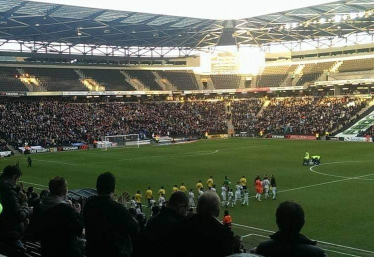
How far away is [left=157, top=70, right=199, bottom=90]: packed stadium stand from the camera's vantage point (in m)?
88.1

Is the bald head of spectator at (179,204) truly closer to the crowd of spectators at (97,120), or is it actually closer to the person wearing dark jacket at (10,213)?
the person wearing dark jacket at (10,213)

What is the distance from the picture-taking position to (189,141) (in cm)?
6862

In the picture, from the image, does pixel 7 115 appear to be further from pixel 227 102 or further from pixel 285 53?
pixel 285 53

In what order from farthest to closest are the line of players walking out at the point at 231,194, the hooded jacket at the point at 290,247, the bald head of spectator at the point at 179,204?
the line of players walking out at the point at 231,194 → the bald head of spectator at the point at 179,204 → the hooded jacket at the point at 290,247

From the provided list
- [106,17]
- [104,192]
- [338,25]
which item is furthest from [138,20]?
[104,192]

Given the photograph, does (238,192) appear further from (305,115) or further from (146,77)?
(146,77)

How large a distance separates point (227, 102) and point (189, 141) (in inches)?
870

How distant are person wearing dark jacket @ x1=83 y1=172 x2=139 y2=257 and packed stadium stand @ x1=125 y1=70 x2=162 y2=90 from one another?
79.0 metres

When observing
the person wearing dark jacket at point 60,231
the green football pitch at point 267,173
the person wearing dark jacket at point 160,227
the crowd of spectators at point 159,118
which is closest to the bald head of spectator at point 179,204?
the person wearing dark jacket at point 160,227

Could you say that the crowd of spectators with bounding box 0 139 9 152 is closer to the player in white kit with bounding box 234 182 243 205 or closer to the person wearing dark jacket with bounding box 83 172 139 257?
the player in white kit with bounding box 234 182 243 205

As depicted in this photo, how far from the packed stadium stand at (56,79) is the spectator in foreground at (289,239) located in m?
72.0

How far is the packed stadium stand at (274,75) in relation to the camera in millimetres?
87688

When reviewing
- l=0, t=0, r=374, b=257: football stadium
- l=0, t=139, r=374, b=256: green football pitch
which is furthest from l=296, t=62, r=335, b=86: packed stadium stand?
l=0, t=139, r=374, b=256: green football pitch

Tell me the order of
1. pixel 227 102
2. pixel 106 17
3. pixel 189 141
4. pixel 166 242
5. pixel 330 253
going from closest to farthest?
1. pixel 166 242
2. pixel 330 253
3. pixel 106 17
4. pixel 189 141
5. pixel 227 102
